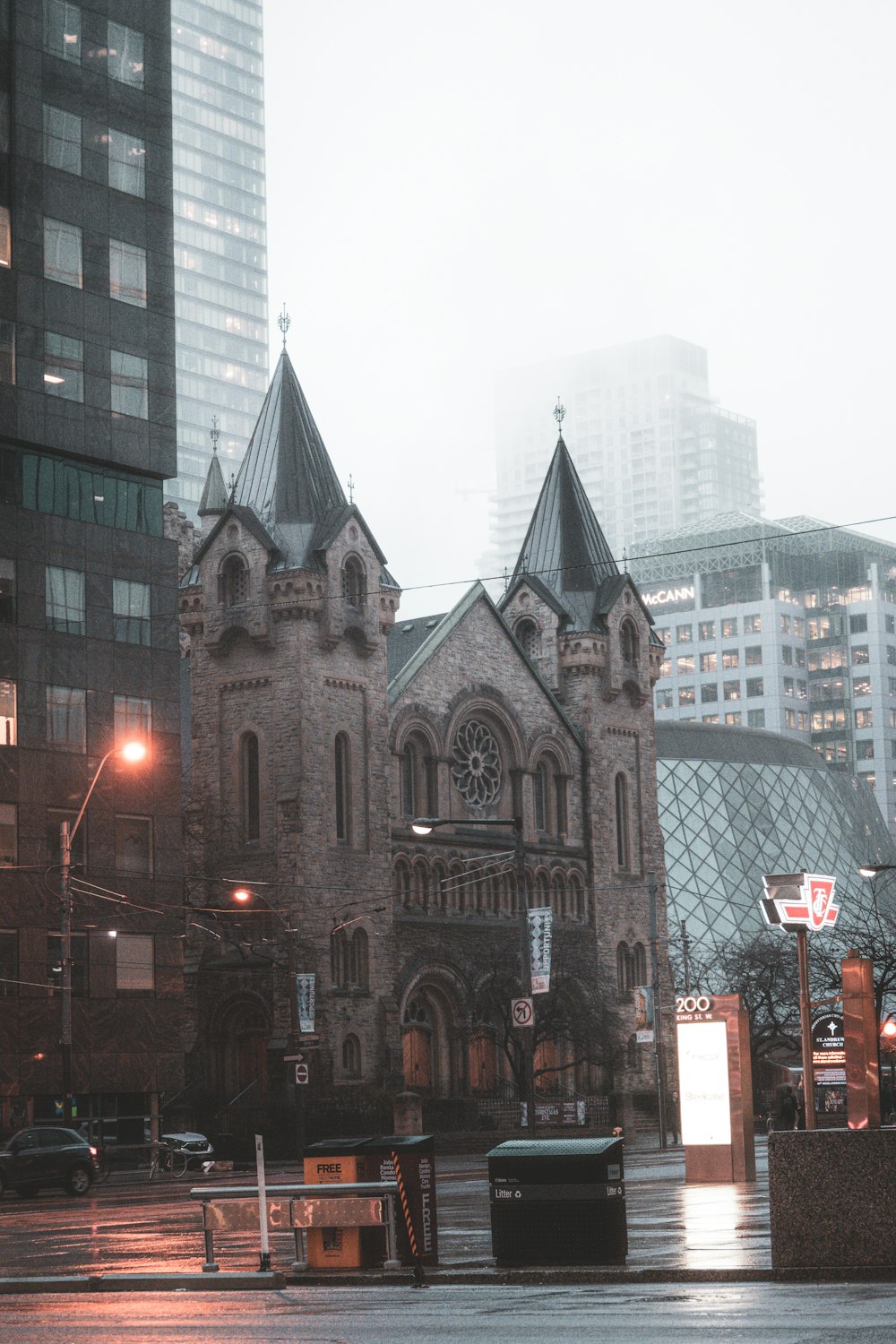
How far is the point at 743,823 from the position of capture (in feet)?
429

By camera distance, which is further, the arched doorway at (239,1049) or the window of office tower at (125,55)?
the arched doorway at (239,1049)

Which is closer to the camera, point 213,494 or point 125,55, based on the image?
point 125,55

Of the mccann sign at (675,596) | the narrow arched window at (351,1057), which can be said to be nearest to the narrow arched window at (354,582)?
the narrow arched window at (351,1057)

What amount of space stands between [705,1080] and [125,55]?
41.9 meters

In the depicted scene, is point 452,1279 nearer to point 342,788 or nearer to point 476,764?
point 342,788

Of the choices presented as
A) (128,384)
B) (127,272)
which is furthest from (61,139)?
(128,384)

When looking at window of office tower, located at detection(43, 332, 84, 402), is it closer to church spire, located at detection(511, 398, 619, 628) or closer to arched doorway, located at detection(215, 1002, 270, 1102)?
arched doorway, located at detection(215, 1002, 270, 1102)

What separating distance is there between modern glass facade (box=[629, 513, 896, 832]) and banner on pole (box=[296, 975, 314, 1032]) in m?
130

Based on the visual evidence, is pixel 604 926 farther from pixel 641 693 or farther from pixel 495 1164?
pixel 495 1164

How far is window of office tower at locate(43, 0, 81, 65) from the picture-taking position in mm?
61125

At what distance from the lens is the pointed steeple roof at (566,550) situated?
87250mm

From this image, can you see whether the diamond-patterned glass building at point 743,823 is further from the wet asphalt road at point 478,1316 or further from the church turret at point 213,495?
the wet asphalt road at point 478,1316

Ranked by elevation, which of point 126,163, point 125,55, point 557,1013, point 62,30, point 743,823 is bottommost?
point 557,1013

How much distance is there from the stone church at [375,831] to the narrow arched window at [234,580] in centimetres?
9
